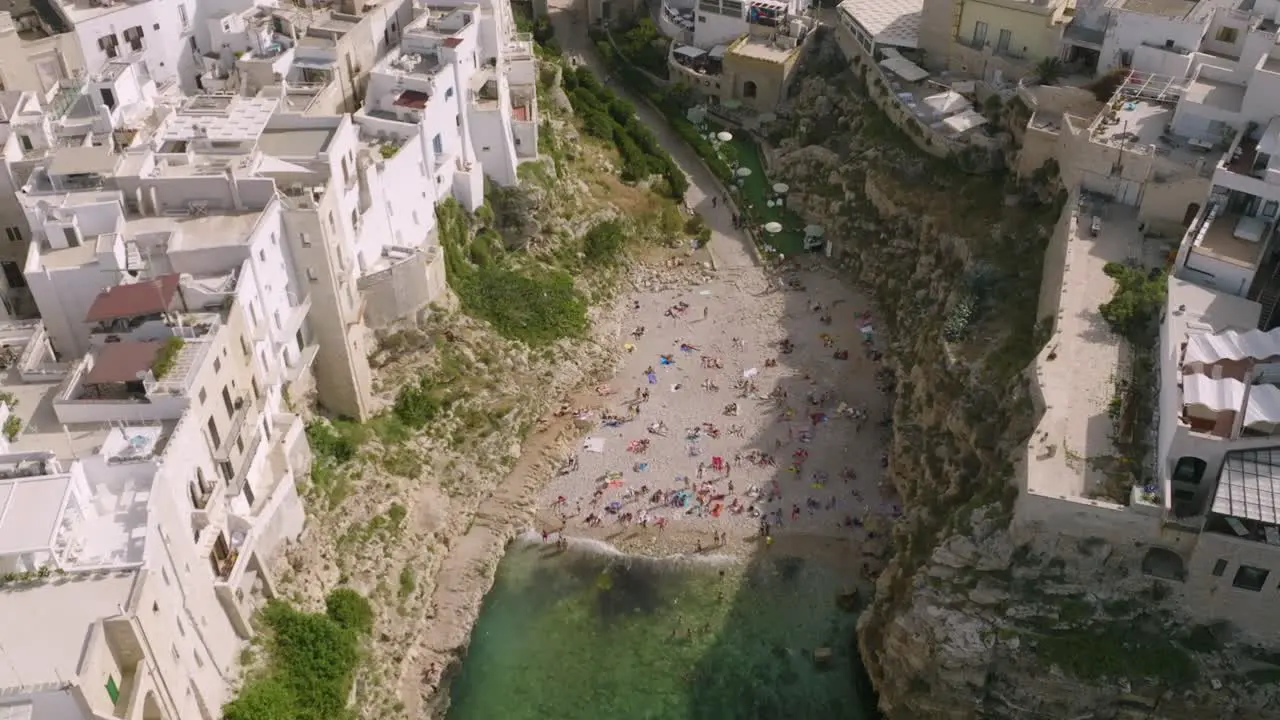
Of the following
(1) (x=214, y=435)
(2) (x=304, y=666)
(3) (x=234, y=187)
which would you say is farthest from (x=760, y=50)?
(2) (x=304, y=666)

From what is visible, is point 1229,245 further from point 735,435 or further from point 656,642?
point 656,642

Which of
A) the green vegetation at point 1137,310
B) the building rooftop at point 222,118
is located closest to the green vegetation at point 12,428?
the building rooftop at point 222,118

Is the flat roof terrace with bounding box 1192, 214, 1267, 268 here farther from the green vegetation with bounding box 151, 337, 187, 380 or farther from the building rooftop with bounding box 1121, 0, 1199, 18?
the green vegetation with bounding box 151, 337, 187, 380

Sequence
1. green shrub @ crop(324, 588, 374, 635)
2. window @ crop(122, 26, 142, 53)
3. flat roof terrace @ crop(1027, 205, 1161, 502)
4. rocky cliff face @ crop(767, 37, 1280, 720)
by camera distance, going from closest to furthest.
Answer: rocky cliff face @ crop(767, 37, 1280, 720), flat roof terrace @ crop(1027, 205, 1161, 502), green shrub @ crop(324, 588, 374, 635), window @ crop(122, 26, 142, 53)

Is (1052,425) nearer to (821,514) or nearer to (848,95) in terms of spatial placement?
(821,514)

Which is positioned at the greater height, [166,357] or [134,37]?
[134,37]

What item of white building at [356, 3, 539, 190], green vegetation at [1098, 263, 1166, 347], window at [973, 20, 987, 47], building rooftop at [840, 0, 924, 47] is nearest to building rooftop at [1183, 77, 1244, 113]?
green vegetation at [1098, 263, 1166, 347]
